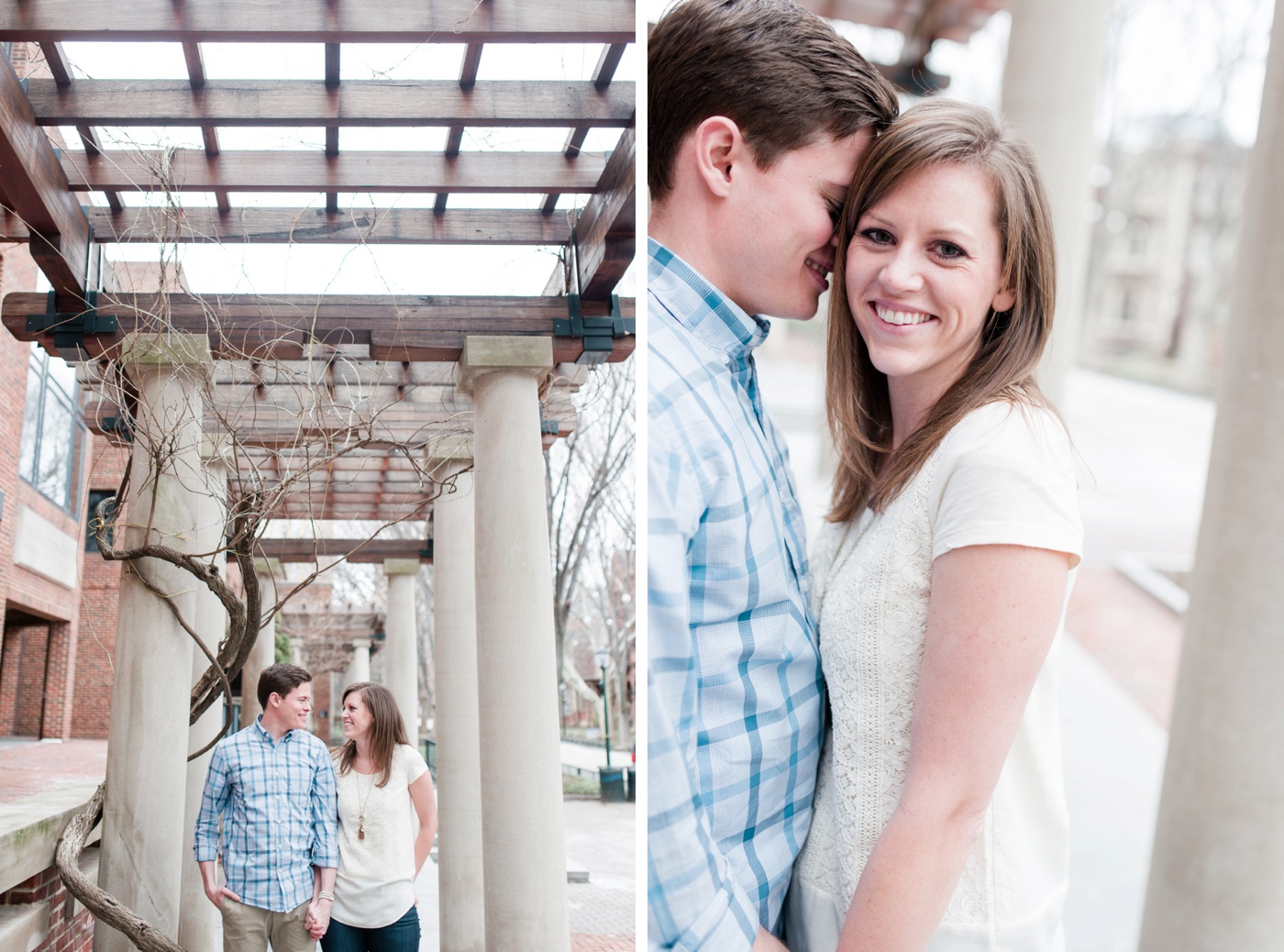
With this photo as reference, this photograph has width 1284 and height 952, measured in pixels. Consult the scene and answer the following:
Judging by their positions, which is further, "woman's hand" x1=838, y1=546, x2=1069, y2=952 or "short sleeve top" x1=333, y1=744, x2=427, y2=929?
"short sleeve top" x1=333, y1=744, x2=427, y2=929

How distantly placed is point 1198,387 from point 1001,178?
22049 millimetres

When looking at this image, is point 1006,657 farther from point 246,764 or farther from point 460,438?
point 460,438

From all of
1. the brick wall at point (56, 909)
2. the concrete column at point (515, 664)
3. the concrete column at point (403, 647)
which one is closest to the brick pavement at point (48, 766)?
the brick wall at point (56, 909)

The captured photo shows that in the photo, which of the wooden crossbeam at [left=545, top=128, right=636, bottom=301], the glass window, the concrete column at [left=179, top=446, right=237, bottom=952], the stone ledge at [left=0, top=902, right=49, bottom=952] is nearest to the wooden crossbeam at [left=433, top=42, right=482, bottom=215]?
the wooden crossbeam at [left=545, top=128, right=636, bottom=301]

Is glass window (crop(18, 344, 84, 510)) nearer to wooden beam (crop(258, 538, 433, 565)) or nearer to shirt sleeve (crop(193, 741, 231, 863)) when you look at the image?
wooden beam (crop(258, 538, 433, 565))

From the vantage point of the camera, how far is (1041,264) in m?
1.16

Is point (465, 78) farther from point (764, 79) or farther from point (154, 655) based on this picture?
point (764, 79)

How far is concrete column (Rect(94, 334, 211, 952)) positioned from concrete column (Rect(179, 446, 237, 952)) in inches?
3.0

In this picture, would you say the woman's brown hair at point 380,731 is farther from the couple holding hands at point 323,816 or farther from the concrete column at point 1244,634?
the concrete column at point 1244,634

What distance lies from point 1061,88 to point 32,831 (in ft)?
16.4

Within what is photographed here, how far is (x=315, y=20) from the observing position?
3656mm

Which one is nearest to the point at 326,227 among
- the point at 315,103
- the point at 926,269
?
the point at 315,103

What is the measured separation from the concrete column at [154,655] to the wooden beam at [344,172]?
31.3 inches

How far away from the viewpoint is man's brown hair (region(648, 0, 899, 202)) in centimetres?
111
